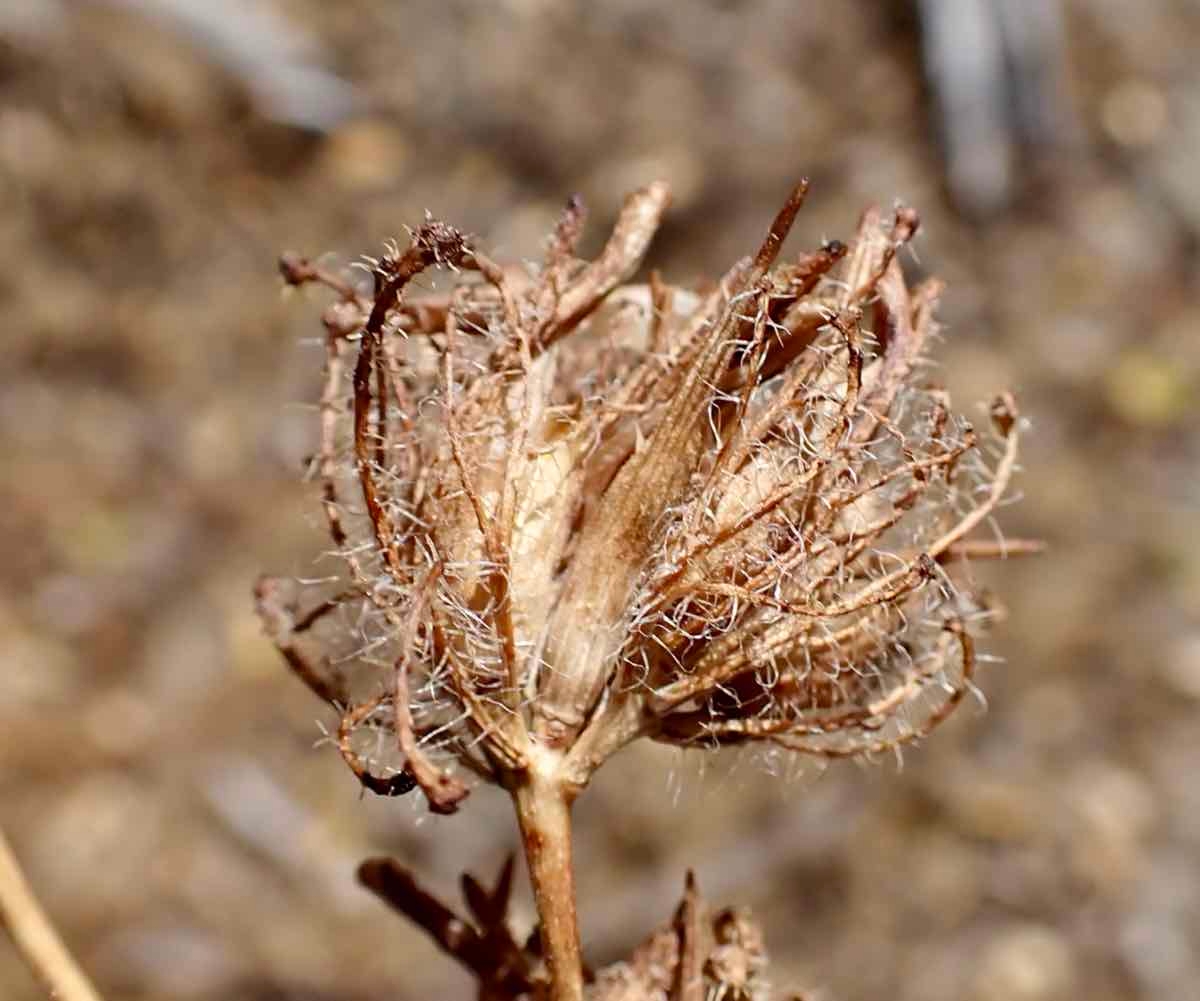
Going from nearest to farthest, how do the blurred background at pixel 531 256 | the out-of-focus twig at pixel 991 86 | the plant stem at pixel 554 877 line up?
1. the plant stem at pixel 554 877
2. the blurred background at pixel 531 256
3. the out-of-focus twig at pixel 991 86

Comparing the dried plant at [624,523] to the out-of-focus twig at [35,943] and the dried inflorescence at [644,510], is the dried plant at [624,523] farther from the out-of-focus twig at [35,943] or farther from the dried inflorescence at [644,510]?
the out-of-focus twig at [35,943]

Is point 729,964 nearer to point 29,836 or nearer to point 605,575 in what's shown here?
point 605,575

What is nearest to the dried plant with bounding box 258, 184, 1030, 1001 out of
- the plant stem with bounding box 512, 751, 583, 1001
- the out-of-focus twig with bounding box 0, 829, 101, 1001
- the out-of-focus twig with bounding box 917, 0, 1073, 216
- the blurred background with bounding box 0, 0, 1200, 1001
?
the plant stem with bounding box 512, 751, 583, 1001

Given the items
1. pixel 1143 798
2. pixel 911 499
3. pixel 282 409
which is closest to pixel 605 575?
pixel 911 499

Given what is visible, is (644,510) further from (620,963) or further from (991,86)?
(991,86)

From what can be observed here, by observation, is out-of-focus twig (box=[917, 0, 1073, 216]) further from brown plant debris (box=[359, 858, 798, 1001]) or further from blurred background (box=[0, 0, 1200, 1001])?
brown plant debris (box=[359, 858, 798, 1001])

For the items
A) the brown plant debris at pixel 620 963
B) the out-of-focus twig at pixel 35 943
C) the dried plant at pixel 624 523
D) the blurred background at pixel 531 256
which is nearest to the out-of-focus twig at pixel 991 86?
the blurred background at pixel 531 256
